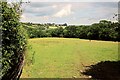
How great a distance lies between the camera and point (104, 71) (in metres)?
19.6

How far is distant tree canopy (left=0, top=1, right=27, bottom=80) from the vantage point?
27.8 feet

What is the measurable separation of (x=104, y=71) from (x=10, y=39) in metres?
12.0

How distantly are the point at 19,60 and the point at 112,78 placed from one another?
9.11m

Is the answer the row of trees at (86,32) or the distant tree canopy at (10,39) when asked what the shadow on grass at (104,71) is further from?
the row of trees at (86,32)

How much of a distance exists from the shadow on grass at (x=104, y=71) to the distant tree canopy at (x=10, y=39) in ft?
29.3

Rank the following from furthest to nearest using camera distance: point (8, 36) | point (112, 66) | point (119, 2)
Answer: point (112, 66) < point (119, 2) < point (8, 36)

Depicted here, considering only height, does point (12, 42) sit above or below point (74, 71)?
above

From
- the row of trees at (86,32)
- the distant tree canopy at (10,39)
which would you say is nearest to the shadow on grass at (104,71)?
the distant tree canopy at (10,39)

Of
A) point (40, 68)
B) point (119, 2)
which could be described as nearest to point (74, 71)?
point (40, 68)

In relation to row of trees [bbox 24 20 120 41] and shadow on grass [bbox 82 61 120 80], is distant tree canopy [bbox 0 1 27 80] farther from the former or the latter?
row of trees [bbox 24 20 120 41]

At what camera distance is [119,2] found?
17953mm

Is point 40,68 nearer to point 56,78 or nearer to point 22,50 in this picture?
point 56,78

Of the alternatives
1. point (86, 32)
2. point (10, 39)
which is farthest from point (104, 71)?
point (86, 32)

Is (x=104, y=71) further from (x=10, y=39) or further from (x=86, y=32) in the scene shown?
(x=86, y=32)
